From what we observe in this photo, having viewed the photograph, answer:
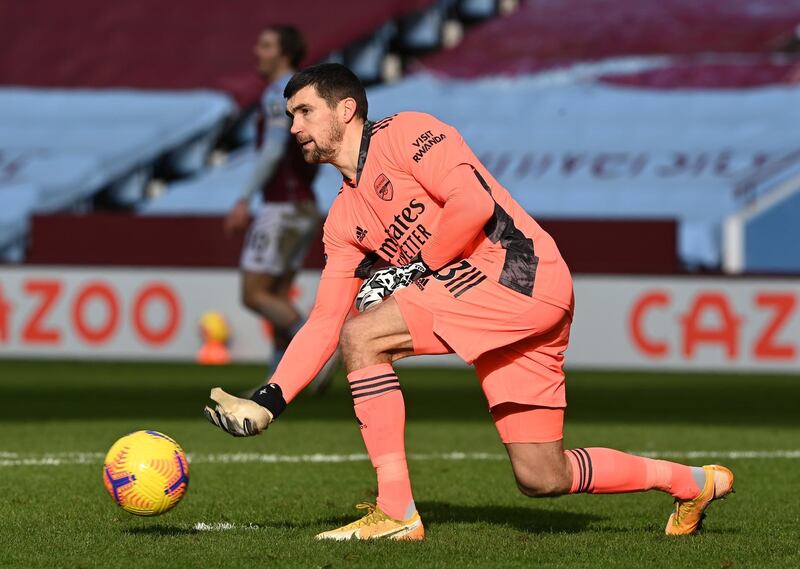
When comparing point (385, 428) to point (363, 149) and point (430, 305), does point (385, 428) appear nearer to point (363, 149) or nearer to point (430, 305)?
point (430, 305)

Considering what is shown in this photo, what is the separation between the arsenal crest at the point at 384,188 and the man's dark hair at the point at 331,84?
0.25 meters

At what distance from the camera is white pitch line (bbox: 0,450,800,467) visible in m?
8.01

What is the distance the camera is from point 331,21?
28.5 m

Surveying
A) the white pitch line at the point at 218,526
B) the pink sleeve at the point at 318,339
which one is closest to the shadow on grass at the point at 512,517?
the white pitch line at the point at 218,526

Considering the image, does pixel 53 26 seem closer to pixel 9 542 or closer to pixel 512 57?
pixel 512 57

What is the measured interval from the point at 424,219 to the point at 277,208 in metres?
6.22

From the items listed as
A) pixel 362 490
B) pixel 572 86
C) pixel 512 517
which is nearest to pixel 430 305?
pixel 512 517

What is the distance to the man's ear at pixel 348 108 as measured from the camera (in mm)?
5426

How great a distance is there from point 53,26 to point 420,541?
26.1 m

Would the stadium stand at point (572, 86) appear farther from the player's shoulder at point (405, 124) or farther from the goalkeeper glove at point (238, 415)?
the goalkeeper glove at point (238, 415)

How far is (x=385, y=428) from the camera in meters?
5.38

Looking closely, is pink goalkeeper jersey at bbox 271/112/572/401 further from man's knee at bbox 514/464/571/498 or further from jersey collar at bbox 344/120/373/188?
man's knee at bbox 514/464/571/498

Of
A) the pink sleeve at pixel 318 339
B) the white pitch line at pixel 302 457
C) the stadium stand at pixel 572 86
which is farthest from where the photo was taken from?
the stadium stand at pixel 572 86

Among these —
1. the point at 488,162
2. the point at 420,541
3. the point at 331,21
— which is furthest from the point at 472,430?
the point at 331,21
